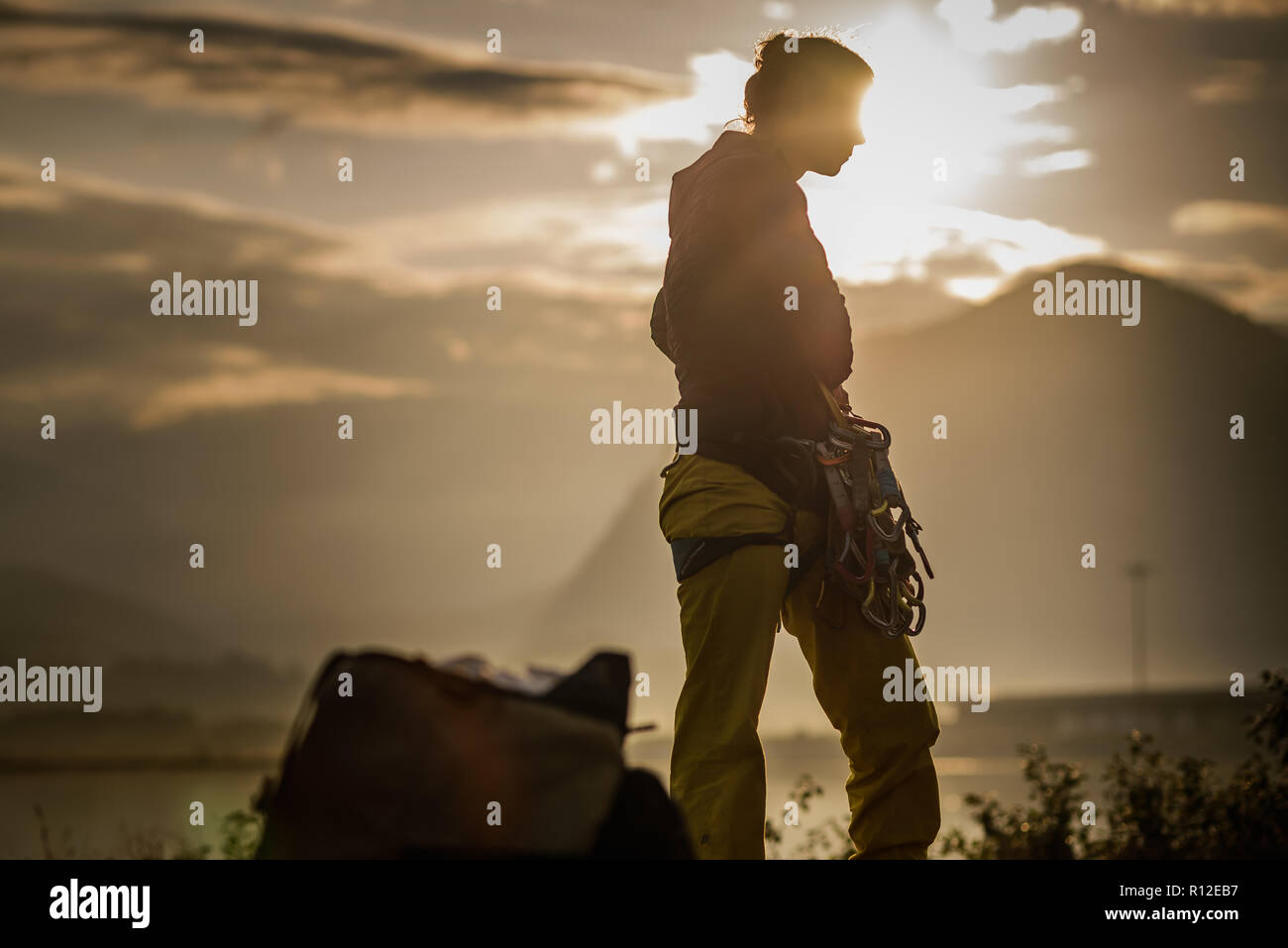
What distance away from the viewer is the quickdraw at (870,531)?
13.6 feet

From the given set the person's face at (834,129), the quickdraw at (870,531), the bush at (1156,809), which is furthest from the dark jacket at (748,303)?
the bush at (1156,809)

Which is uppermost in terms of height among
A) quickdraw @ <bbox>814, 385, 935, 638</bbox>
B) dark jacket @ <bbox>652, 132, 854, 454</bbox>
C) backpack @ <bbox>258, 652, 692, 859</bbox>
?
dark jacket @ <bbox>652, 132, 854, 454</bbox>

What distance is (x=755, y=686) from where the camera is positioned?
12.8 ft

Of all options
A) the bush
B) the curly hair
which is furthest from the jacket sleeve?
the bush

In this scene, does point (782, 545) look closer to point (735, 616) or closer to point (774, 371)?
point (735, 616)

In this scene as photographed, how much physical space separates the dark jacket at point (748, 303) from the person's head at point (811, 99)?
211 millimetres

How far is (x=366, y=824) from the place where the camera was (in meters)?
2.78

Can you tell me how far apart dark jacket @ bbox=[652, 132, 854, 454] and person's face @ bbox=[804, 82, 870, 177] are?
0.74ft

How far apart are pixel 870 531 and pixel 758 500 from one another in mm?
418

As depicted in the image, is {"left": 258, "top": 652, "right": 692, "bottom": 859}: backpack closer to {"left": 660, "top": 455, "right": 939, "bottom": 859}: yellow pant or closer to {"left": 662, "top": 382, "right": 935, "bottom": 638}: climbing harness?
{"left": 660, "top": 455, "right": 939, "bottom": 859}: yellow pant

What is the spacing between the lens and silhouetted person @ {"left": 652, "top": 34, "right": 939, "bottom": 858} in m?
3.90
